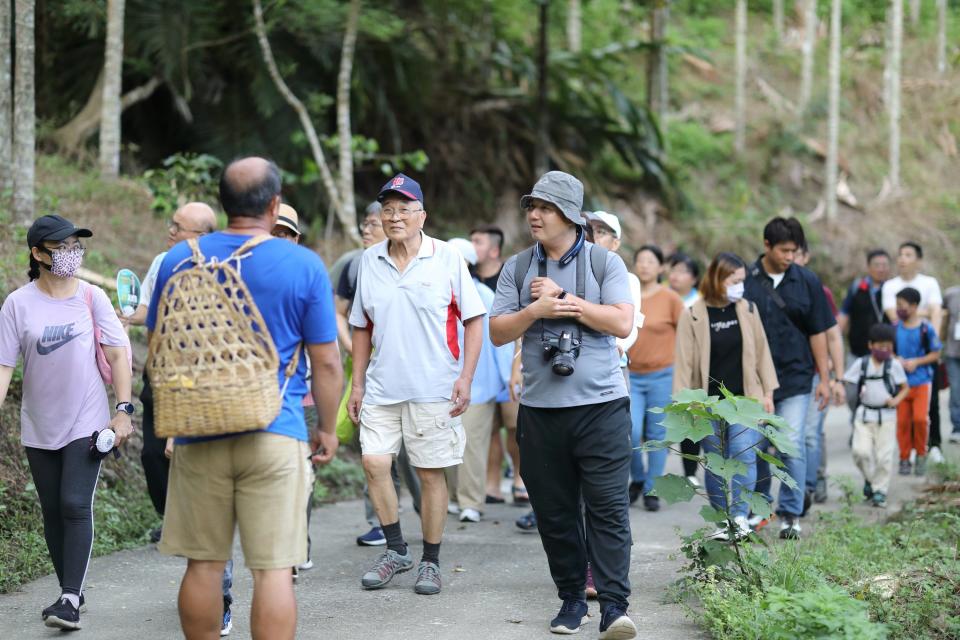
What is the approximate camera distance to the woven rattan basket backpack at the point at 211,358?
13.2 ft

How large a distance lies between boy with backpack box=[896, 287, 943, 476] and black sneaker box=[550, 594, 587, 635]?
21.8 ft

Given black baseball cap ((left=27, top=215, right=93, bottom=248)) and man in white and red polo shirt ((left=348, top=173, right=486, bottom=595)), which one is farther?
man in white and red polo shirt ((left=348, top=173, right=486, bottom=595))

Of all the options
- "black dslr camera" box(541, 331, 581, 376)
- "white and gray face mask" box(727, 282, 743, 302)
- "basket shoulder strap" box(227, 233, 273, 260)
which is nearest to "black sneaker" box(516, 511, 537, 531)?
"white and gray face mask" box(727, 282, 743, 302)

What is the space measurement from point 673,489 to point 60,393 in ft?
10.6

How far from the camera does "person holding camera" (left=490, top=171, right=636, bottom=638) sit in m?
5.43

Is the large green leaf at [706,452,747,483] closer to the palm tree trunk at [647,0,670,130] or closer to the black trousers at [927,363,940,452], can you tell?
the black trousers at [927,363,940,452]

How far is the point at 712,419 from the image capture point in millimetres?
5629

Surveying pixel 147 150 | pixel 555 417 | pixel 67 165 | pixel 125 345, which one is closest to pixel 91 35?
pixel 67 165

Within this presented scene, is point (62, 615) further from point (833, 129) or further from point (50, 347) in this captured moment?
point (833, 129)

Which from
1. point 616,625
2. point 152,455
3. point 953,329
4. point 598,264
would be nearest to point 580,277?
point 598,264

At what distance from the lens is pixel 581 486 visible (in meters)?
5.61

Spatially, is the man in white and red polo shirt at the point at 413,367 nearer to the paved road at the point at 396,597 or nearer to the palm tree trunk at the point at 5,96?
the paved road at the point at 396,597

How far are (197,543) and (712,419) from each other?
8.80ft

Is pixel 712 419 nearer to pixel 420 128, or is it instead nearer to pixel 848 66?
Answer: pixel 420 128
